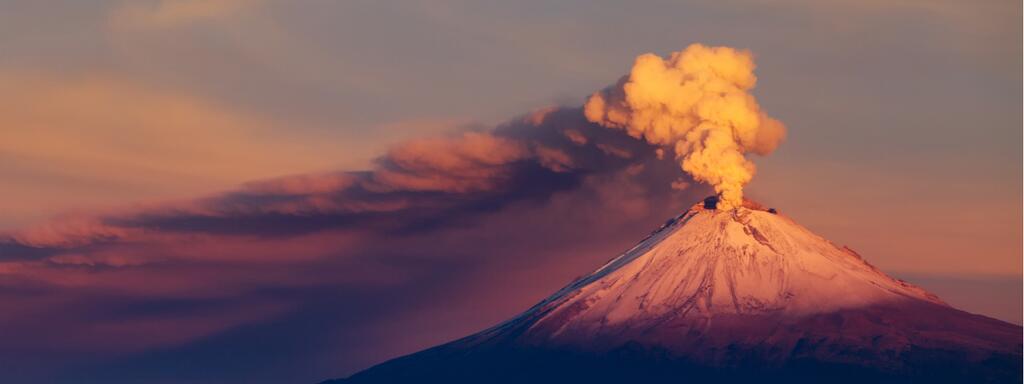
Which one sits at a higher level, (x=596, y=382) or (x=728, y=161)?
(x=728, y=161)

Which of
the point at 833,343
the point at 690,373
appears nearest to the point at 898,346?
the point at 833,343

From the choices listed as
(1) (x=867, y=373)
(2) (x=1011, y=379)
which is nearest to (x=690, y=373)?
(1) (x=867, y=373)

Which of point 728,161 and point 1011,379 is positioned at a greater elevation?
point 728,161

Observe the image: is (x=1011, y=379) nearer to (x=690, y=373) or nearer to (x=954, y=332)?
(x=954, y=332)

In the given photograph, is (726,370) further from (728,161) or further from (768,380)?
(728,161)

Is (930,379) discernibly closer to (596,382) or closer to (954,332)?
(954,332)

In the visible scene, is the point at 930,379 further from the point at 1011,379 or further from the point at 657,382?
the point at 657,382

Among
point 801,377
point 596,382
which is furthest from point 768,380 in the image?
point 596,382
